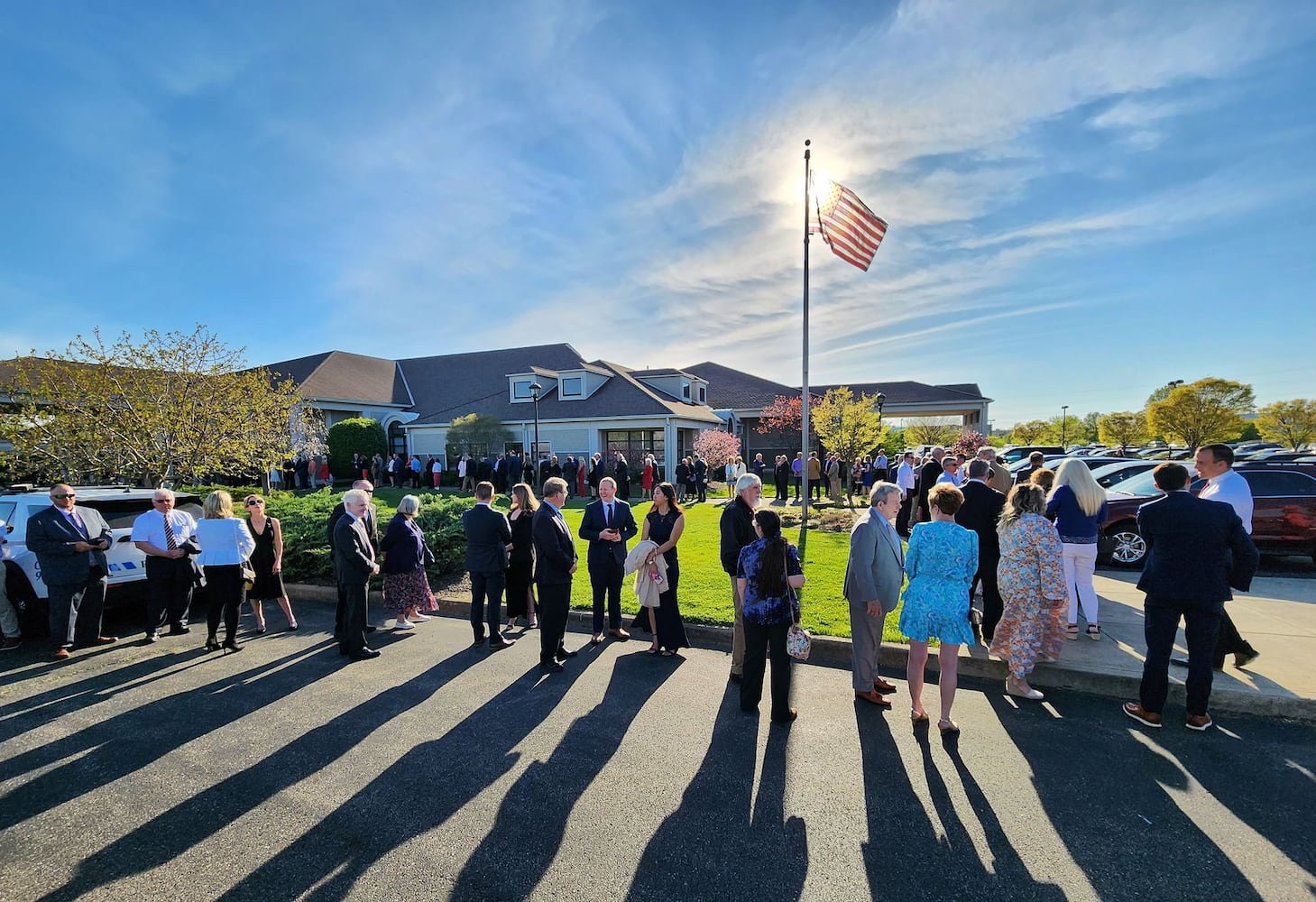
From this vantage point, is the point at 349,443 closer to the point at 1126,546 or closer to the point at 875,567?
the point at 875,567

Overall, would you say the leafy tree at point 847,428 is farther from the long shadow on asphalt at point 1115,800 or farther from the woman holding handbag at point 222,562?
the woman holding handbag at point 222,562

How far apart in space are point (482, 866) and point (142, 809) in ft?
7.34

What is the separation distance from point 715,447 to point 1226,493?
830 inches

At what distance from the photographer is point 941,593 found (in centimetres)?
411

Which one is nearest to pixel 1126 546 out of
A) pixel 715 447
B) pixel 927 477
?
pixel 927 477

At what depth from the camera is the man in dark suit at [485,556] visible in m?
5.99

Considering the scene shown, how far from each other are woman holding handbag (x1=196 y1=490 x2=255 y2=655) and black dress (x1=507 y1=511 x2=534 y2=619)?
2816mm

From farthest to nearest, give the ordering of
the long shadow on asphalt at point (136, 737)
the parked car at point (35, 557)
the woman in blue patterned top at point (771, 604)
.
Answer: the parked car at point (35, 557), the woman in blue patterned top at point (771, 604), the long shadow on asphalt at point (136, 737)

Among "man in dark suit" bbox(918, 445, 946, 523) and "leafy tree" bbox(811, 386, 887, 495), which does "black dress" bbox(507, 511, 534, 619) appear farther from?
"leafy tree" bbox(811, 386, 887, 495)

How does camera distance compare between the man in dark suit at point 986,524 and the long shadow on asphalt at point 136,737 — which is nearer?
the long shadow on asphalt at point 136,737

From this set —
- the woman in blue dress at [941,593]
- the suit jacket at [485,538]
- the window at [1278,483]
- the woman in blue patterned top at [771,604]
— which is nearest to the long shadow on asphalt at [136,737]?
the suit jacket at [485,538]

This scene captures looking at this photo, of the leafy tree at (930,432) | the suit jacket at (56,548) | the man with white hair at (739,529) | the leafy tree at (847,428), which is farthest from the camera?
the leafy tree at (930,432)

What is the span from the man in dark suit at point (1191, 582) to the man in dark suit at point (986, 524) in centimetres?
154

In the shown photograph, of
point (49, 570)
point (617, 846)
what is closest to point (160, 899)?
point (617, 846)
